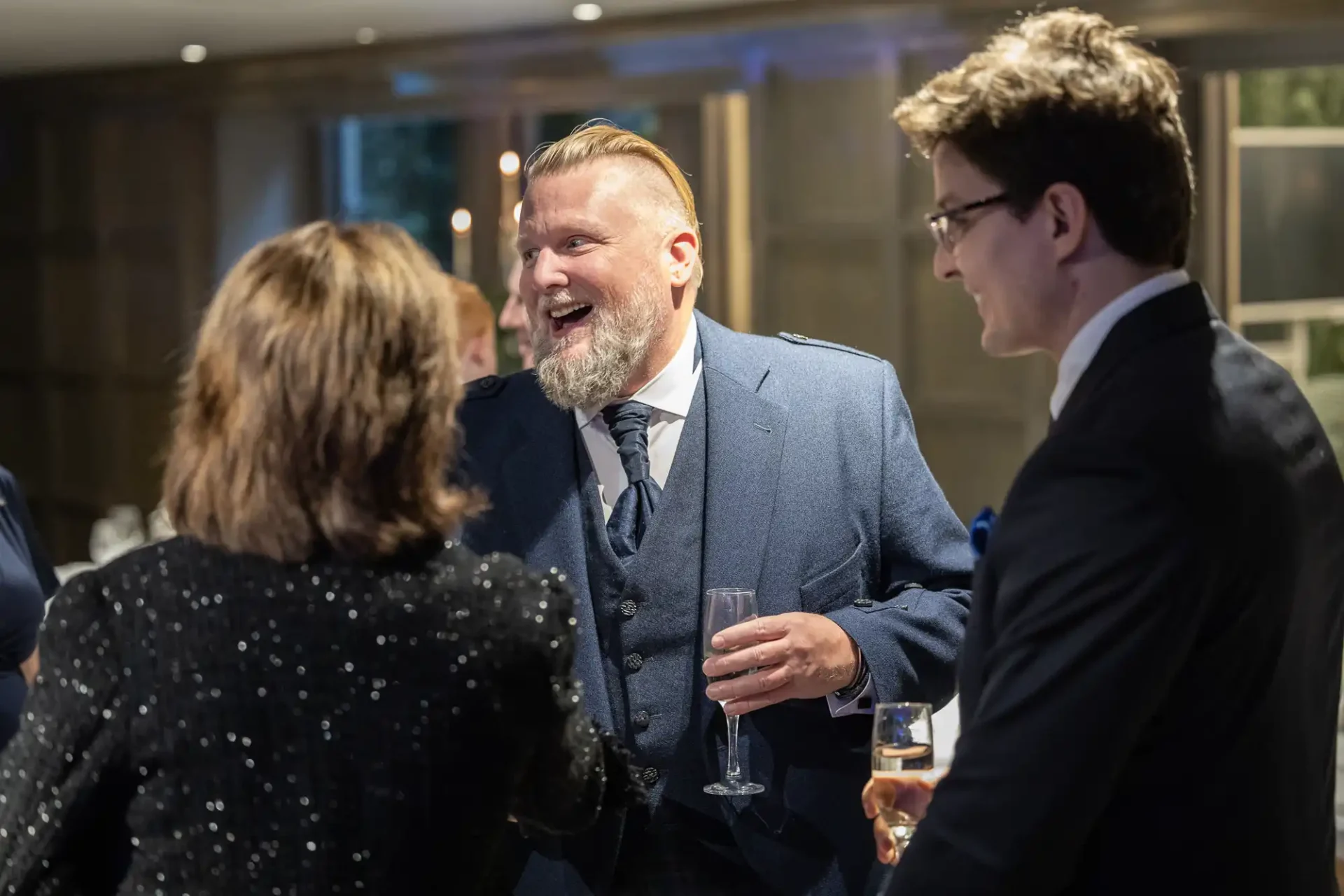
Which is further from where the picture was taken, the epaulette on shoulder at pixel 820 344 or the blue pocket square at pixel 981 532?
the epaulette on shoulder at pixel 820 344

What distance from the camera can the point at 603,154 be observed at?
2.09m

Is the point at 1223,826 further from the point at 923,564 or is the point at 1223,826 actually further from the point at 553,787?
the point at 923,564

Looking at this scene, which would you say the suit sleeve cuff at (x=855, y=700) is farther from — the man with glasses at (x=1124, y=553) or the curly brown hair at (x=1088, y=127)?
the curly brown hair at (x=1088, y=127)

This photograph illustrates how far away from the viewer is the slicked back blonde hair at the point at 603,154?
209 cm

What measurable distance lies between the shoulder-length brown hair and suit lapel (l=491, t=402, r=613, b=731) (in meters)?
0.64

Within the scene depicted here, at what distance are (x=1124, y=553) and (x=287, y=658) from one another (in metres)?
0.70

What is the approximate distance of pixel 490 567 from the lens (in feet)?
4.19

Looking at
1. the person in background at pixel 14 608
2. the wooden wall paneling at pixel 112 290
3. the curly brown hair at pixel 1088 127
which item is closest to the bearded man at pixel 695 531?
the curly brown hair at pixel 1088 127

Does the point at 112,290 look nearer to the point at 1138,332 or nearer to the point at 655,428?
the point at 655,428

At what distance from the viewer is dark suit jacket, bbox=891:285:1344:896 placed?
1155 millimetres

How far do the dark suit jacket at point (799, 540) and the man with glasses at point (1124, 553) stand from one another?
0.66 meters

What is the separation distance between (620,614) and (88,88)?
691 centimetres

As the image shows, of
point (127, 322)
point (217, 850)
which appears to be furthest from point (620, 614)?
point (127, 322)

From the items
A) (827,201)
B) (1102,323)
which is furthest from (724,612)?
(827,201)
